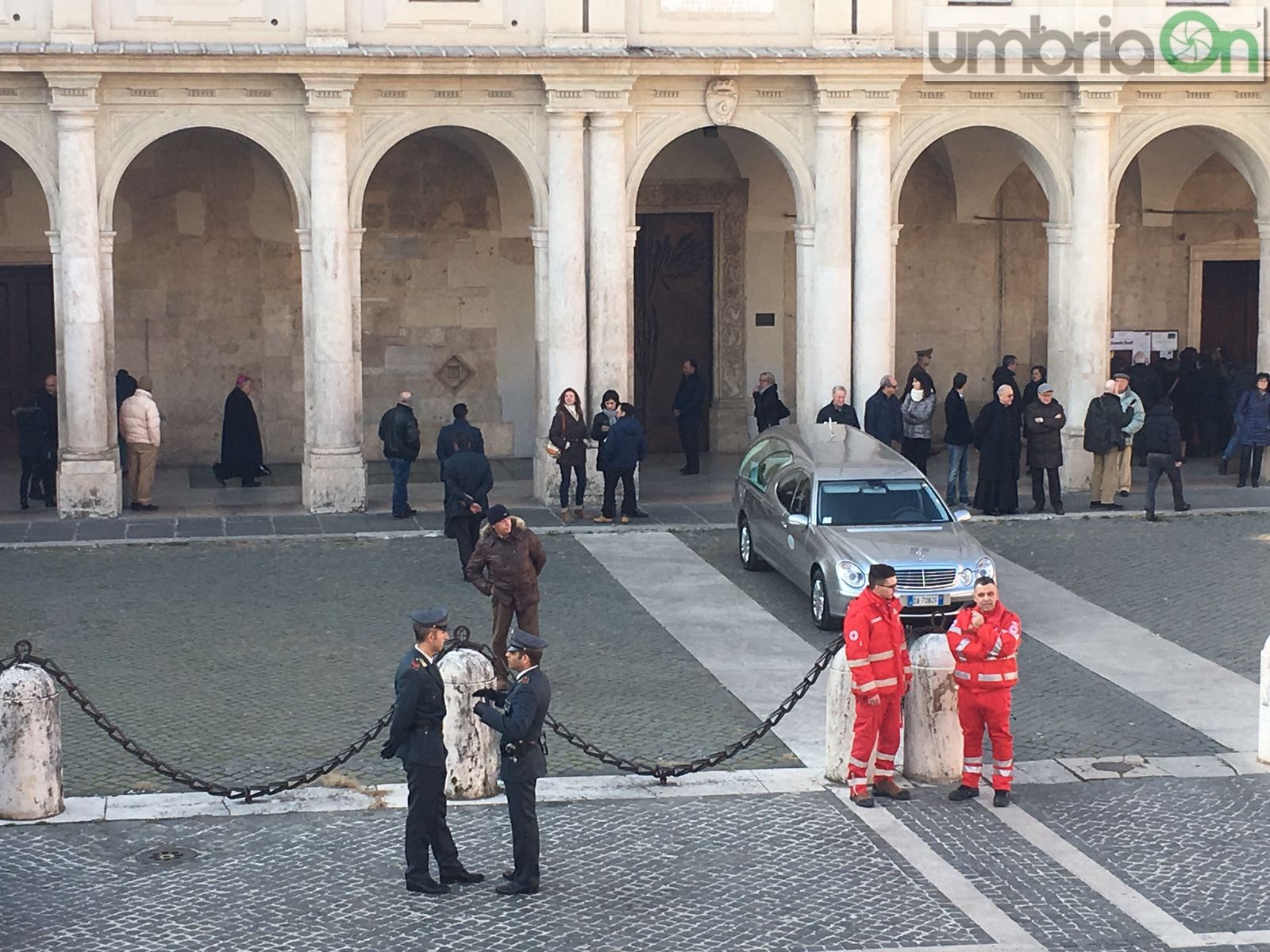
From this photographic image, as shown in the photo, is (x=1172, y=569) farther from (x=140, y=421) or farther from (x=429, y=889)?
(x=140, y=421)

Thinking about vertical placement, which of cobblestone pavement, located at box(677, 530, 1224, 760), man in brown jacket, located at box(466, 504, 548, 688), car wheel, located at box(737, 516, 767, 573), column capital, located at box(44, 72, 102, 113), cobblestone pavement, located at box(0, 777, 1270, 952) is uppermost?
column capital, located at box(44, 72, 102, 113)

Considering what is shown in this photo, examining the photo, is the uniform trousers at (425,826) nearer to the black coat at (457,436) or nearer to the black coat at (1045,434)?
the black coat at (457,436)

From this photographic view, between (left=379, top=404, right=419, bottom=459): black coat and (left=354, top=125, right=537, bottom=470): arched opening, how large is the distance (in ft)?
14.4

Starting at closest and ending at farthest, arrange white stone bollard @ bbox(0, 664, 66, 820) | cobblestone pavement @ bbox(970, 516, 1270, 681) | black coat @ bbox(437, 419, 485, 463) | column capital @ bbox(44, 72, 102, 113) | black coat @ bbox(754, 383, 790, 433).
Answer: white stone bollard @ bbox(0, 664, 66, 820), cobblestone pavement @ bbox(970, 516, 1270, 681), black coat @ bbox(437, 419, 485, 463), column capital @ bbox(44, 72, 102, 113), black coat @ bbox(754, 383, 790, 433)

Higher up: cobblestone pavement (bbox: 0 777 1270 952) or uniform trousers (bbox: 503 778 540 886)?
uniform trousers (bbox: 503 778 540 886)

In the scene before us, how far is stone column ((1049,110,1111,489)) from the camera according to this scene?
26.3 meters

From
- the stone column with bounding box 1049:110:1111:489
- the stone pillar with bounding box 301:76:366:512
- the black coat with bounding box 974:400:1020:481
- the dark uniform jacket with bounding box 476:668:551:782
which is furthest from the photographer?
the stone column with bounding box 1049:110:1111:489

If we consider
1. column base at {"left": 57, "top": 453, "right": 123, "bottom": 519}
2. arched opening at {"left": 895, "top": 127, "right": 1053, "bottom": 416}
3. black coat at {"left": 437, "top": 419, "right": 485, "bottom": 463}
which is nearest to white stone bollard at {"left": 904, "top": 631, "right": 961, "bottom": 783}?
black coat at {"left": 437, "top": 419, "right": 485, "bottom": 463}

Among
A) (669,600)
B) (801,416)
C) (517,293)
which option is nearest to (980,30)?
(801,416)

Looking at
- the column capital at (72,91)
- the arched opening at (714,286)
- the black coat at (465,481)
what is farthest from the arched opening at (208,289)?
the black coat at (465,481)

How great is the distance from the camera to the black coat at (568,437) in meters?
24.4

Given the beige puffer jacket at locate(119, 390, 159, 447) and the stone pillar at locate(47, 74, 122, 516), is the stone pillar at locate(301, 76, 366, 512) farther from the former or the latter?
the stone pillar at locate(47, 74, 122, 516)

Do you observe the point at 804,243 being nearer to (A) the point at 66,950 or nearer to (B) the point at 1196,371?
(B) the point at 1196,371

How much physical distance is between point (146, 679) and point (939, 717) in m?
6.67
